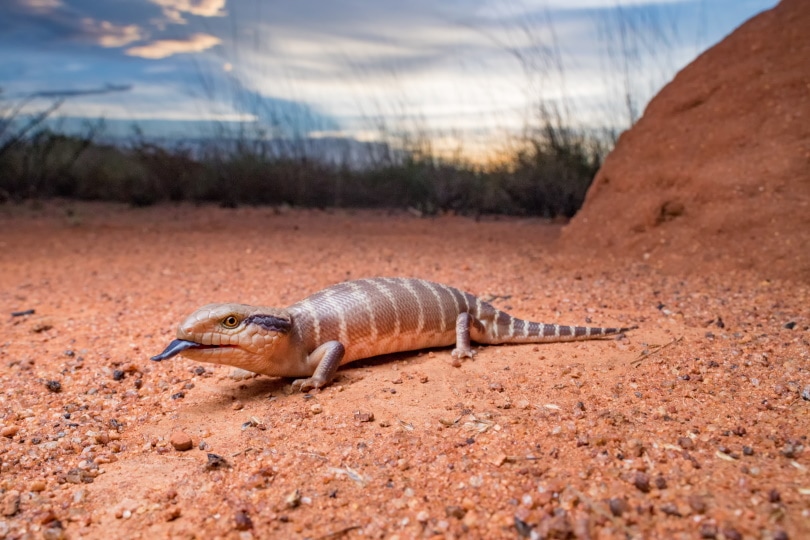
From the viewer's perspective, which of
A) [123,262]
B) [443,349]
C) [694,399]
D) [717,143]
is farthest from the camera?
[123,262]

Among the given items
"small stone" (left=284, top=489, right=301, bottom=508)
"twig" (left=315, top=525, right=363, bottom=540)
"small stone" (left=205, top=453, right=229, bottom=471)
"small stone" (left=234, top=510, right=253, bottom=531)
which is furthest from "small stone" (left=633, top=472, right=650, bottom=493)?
"small stone" (left=205, top=453, right=229, bottom=471)

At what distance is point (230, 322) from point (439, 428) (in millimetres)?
1252

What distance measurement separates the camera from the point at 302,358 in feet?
11.4

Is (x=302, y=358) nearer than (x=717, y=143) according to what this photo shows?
Yes

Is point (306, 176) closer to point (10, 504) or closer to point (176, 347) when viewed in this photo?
point (176, 347)

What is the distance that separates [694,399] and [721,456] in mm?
616

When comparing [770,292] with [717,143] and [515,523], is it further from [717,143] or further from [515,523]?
[515,523]

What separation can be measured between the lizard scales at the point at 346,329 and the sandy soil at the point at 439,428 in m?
0.14

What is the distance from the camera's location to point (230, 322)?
124 inches

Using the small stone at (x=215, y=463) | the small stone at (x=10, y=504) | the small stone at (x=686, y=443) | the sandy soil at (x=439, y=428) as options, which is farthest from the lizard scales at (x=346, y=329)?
the small stone at (x=686, y=443)

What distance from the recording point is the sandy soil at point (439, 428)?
2.04 m

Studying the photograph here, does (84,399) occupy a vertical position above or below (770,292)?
below

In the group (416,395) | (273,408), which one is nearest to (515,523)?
(416,395)

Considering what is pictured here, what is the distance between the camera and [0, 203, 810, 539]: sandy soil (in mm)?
2041
